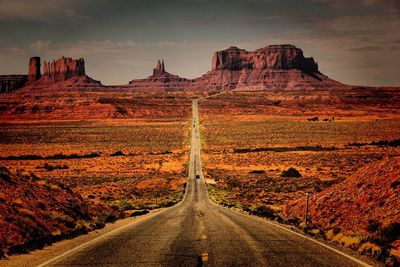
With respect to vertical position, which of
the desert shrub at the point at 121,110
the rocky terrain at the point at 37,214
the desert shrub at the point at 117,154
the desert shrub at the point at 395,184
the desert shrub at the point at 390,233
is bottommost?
the desert shrub at the point at 117,154

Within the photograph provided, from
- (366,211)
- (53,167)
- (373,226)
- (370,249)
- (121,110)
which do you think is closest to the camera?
(370,249)

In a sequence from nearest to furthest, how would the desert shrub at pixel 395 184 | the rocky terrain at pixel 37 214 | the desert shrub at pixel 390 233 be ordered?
the desert shrub at pixel 390 233, the rocky terrain at pixel 37 214, the desert shrub at pixel 395 184

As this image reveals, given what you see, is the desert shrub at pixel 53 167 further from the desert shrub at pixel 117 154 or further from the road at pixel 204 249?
the road at pixel 204 249

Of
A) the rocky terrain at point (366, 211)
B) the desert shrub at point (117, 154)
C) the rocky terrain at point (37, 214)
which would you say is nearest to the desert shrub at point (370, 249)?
the rocky terrain at point (366, 211)

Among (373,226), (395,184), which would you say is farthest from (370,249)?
(395,184)

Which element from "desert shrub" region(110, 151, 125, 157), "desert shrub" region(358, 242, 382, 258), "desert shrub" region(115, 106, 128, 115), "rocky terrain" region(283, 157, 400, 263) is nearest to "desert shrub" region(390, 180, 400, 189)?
"rocky terrain" region(283, 157, 400, 263)

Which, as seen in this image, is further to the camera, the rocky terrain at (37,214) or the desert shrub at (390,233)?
the rocky terrain at (37,214)

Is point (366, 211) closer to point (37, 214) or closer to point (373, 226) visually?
point (373, 226)

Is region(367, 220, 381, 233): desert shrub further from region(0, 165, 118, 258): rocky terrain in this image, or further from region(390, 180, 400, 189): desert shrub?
region(0, 165, 118, 258): rocky terrain

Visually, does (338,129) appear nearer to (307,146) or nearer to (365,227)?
(307,146)

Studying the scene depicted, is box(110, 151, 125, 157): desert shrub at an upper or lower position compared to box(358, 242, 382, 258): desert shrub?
lower

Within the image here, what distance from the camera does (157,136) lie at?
307ft

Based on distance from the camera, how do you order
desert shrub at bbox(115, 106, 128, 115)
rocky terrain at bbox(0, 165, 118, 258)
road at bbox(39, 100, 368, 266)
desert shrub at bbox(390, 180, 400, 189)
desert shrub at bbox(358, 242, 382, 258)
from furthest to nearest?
desert shrub at bbox(115, 106, 128, 115) → desert shrub at bbox(390, 180, 400, 189) → rocky terrain at bbox(0, 165, 118, 258) → desert shrub at bbox(358, 242, 382, 258) → road at bbox(39, 100, 368, 266)

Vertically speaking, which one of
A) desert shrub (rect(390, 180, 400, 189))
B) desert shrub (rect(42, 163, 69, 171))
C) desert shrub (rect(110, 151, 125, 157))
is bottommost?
desert shrub (rect(42, 163, 69, 171))
